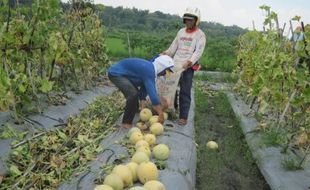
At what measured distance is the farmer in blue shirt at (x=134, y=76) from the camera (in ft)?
19.2

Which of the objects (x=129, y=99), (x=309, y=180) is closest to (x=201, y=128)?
(x=129, y=99)

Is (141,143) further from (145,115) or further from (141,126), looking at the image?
(145,115)

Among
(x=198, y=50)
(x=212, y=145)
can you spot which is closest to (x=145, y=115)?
(x=212, y=145)

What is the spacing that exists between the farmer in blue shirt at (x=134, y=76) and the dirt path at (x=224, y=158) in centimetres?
96

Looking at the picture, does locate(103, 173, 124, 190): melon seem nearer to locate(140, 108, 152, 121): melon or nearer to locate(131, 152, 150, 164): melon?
locate(131, 152, 150, 164): melon

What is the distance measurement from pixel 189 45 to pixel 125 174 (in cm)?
339

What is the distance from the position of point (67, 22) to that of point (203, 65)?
10948 millimetres

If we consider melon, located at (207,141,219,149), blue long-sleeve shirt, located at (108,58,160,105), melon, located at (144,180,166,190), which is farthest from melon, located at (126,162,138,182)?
melon, located at (207,141,219,149)

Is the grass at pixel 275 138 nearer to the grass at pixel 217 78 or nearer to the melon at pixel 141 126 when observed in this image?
the melon at pixel 141 126

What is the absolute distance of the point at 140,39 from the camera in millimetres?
19969

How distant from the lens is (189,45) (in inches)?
271

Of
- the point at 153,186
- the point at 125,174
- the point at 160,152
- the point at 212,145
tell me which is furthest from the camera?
the point at 212,145

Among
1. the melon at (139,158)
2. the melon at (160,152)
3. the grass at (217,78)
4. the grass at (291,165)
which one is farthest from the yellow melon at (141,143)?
the grass at (217,78)

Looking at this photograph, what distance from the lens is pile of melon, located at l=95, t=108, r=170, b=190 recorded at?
3803 mm
